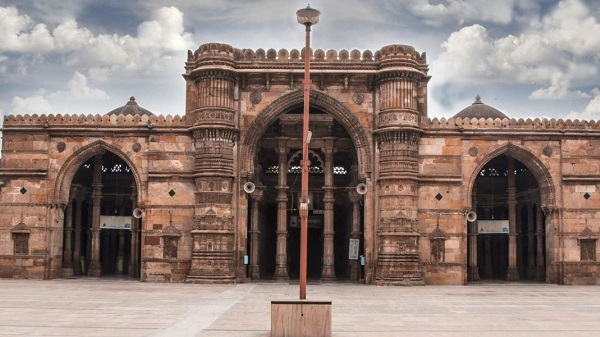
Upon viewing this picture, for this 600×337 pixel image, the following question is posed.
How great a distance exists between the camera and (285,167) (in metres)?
32.1

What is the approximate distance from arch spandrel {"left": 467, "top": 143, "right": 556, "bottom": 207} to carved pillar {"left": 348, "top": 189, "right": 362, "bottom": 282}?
16.6ft

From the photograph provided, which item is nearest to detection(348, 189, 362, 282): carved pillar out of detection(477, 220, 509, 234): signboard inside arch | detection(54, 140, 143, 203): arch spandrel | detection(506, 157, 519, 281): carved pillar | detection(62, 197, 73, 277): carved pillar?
detection(477, 220, 509, 234): signboard inside arch

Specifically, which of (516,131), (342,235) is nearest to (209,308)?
(516,131)

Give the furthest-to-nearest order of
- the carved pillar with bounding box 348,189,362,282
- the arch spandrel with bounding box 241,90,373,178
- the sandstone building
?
the carved pillar with bounding box 348,189,362,282, the arch spandrel with bounding box 241,90,373,178, the sandstone building

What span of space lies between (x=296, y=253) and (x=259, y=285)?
11.6 meters

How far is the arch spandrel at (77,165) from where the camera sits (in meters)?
30.5

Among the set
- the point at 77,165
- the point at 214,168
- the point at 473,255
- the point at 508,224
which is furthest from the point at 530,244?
the point at 77,165

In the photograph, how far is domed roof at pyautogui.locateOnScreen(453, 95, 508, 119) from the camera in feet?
127

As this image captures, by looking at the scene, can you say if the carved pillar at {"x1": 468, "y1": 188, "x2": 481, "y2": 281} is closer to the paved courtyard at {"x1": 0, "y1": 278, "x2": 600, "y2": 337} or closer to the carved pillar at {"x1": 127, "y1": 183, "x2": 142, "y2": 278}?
the paved courtyard at {"x1": 0, "y1": 278, "x2": 600, "y2": 337}

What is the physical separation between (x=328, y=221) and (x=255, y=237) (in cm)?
340

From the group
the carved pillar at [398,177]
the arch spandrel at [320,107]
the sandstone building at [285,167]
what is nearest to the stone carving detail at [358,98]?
the sandstone building at [285,167]

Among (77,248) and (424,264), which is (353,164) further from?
(77,248)

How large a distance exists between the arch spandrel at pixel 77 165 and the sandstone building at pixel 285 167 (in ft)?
0.20

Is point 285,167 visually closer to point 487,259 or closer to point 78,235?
point 78,235
